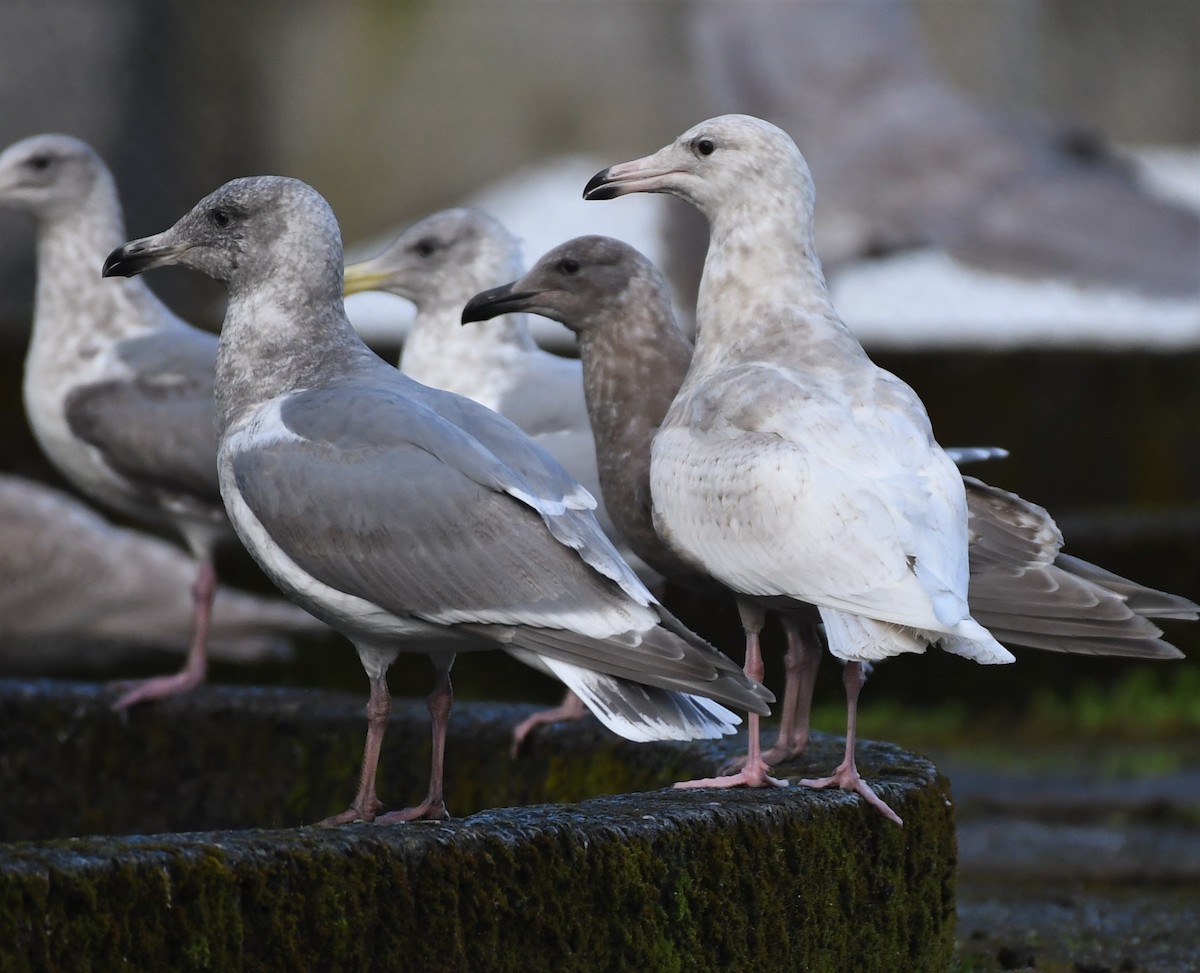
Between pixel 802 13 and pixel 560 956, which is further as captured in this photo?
pixel 802 13

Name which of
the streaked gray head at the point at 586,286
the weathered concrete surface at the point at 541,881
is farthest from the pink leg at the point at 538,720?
the streaked gray head at the point at 586,286

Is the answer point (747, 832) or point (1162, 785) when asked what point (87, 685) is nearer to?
point (747, 832)

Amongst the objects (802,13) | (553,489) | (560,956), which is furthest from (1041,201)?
(560,956)

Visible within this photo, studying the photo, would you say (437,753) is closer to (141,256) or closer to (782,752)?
(782,752)

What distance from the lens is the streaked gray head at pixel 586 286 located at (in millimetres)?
4004

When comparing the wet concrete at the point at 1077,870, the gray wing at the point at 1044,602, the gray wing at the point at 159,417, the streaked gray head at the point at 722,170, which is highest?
the streaked gray head at the point at 722,170

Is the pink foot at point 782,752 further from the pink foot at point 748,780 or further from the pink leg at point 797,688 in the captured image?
the pink foot at point 748,780

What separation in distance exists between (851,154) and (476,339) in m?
4.95

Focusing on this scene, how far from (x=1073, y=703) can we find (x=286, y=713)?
475 cm

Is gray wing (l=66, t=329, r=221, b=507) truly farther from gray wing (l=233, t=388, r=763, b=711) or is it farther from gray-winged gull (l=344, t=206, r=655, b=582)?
gray wing (l=233, t=388, r=763, b=711)

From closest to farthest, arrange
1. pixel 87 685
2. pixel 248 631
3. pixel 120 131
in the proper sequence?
pixel 87 685 < pixel 248 631 < pixel 120 131

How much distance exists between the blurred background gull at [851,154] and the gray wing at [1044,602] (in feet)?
4.82

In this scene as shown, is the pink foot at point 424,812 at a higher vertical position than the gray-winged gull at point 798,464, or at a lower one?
lower

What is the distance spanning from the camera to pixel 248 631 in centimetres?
664
